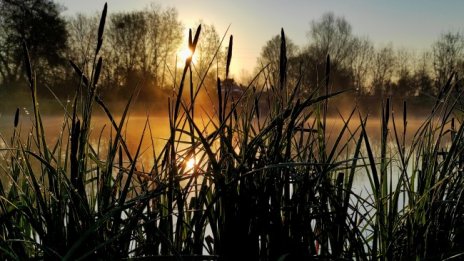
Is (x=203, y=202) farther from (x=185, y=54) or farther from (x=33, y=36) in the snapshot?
(x=33, y=36)

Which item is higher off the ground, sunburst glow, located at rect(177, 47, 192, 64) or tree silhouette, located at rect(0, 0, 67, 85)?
tree silhouette, located at rect(0, 0, 67, 85)

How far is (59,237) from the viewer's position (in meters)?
0.66

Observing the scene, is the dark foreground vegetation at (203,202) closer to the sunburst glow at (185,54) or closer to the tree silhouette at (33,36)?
the sunburst glow at (185,54)

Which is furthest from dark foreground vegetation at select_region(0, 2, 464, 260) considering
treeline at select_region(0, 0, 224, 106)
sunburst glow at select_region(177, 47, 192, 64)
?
treeline at select_region(0, 0, 224, 106)

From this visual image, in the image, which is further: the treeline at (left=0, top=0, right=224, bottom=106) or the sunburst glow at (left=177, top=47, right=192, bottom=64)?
the treeline at (left=0, top=0, right=224, bottom=106)

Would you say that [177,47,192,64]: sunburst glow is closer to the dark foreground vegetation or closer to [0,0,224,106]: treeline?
the dark foreground vegetation

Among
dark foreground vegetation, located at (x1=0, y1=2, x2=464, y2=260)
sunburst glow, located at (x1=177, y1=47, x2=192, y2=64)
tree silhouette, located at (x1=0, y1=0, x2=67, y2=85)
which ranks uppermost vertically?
tree silhouette, located at (x1=0, y1=0, x2=67, y2=85)

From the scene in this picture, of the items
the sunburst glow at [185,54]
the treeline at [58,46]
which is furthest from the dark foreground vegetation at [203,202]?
the treeline at [58,46]

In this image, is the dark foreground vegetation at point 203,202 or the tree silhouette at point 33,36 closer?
the dark foreground vegetation at point 203,202

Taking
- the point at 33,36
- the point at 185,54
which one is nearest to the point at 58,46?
the point at 33,36

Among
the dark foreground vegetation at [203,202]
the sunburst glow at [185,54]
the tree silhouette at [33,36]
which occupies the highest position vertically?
the tree silhouette at [33,36]

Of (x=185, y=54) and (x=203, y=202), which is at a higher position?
(x=185, y=54)

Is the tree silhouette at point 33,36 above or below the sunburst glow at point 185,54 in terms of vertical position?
above

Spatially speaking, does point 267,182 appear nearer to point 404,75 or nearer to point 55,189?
point 55,189
